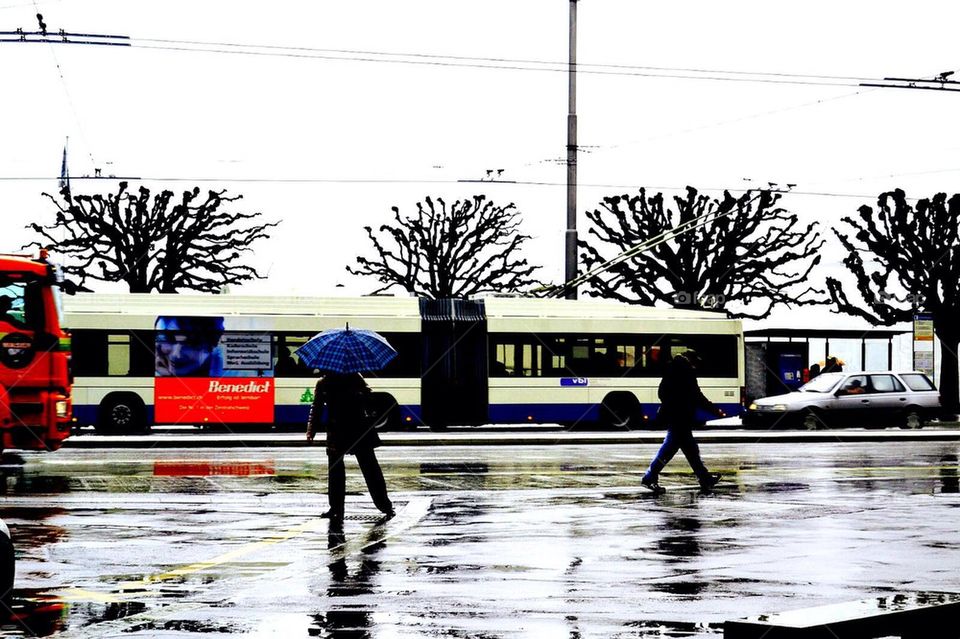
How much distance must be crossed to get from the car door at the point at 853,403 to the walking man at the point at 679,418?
17.6m

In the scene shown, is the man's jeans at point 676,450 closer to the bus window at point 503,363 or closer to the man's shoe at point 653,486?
the man's shoe at point 653,486

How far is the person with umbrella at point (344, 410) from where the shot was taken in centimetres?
1438

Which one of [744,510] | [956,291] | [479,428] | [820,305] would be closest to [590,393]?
[479,428]

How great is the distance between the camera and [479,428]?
37344 millimetres

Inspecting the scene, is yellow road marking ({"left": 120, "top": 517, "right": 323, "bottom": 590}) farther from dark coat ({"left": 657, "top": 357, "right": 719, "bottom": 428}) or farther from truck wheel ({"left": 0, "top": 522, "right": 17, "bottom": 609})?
dark coat ({"left": 657, "top": 357, "right": 719, "bottom": 428})

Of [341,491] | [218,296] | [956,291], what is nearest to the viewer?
[341,491]

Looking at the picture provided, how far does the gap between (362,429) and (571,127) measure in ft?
76.5

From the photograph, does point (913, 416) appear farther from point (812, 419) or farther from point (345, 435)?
point (345, 435)

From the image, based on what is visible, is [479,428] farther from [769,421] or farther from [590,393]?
[769,421]

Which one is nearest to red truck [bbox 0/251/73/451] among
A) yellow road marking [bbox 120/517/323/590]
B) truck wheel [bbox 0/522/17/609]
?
yellow road marking [bbox 120/517/323/590]

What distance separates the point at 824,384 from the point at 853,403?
887 millimetres

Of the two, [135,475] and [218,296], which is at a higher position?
[218,296]

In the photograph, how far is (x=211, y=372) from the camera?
32.4m

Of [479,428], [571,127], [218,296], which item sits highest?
[571,127]
